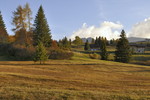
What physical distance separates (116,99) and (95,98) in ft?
3.81

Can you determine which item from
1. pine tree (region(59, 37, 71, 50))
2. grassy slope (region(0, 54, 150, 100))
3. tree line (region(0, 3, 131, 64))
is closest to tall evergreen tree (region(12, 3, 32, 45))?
tree line (region(0, 3, 131, 64))

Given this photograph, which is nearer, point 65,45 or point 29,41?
point 29,41

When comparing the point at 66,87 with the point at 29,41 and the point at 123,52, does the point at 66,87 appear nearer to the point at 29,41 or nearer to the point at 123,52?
the point at 29,41

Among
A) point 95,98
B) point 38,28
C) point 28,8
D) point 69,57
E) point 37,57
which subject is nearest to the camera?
point 95,98

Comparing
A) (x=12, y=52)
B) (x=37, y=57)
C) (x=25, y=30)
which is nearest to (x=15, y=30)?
(x=25, y=30)

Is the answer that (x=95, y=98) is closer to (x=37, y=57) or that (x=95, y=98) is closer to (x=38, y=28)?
(x=37, y=57)

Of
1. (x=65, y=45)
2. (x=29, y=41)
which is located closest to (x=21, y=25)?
(x=29, y=41)

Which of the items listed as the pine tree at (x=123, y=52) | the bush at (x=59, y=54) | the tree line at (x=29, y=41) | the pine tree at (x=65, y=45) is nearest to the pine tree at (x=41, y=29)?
the tree line at (x=29, y=41)

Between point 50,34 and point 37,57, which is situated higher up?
point 50,34

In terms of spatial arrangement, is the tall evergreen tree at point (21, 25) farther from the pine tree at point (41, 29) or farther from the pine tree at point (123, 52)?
the pine tree at point (123, 52)

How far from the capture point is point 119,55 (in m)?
46.5

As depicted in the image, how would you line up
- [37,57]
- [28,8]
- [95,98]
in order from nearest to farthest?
[95,98] → [37,57] → [28,8]

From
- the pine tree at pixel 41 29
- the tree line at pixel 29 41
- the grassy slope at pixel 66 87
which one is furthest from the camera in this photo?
the pine tree at pixel 41 29

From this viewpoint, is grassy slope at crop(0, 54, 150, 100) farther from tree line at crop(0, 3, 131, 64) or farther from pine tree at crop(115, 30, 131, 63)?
pine tree at crop(115, 30, 131, 63)
